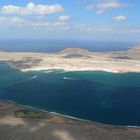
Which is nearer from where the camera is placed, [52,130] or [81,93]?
[52,130]

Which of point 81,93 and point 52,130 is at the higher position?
point 52,130

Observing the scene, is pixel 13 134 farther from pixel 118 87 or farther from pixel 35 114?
pixel 118 87

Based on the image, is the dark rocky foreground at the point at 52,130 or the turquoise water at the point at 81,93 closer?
the dark rocky foreground at the point at 52,130

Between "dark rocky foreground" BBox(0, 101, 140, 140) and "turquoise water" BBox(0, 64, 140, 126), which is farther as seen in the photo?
"turquoise water" BBox(0, 64, 140, 126)

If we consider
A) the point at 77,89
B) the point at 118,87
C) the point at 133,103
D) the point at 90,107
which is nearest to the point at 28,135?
the point at 90,107
